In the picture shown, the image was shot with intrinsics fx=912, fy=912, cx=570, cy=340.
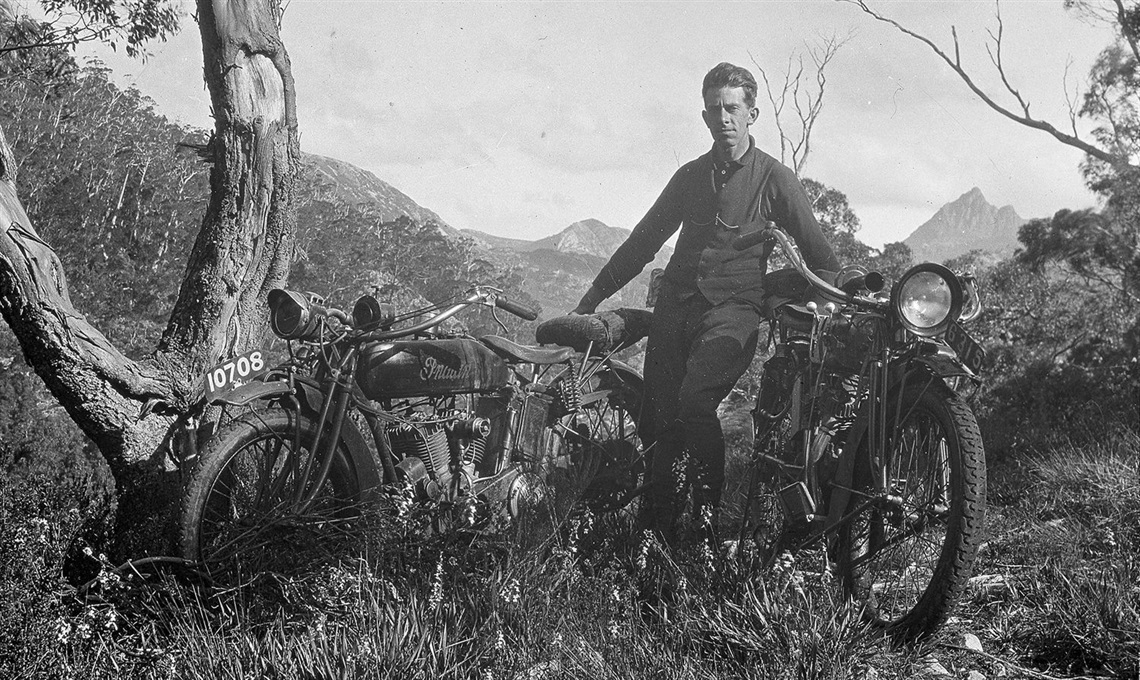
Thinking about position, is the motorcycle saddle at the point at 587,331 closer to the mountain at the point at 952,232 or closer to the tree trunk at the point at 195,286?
the tree trunk at the point at 195,286

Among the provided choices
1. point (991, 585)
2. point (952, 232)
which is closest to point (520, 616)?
point (991, 585)

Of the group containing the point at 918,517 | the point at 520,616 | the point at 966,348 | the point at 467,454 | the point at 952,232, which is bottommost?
the point at 520,616

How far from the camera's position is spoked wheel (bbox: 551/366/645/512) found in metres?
4.23

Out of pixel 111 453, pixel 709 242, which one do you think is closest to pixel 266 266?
pixel 111 453

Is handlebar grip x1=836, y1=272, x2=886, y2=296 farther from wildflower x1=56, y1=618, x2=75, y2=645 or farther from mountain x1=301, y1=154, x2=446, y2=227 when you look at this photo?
mountain x1=301, y1=154, x2=446, y2=227

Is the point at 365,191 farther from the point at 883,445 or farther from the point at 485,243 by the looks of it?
the point at 883,445

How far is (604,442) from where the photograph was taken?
14.5ft

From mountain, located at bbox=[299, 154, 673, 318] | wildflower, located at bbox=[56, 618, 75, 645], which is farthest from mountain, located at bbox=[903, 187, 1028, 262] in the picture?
wildflower, located at bbox=[56, 618, 75, 645]

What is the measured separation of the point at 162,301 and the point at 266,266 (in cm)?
1208

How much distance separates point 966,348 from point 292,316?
2.33 metres

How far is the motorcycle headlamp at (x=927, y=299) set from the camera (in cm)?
301

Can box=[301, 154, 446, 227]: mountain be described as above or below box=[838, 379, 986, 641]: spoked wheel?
above

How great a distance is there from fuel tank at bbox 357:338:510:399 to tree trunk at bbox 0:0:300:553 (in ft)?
2.46

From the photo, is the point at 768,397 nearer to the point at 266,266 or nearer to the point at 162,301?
the point at 266,266
